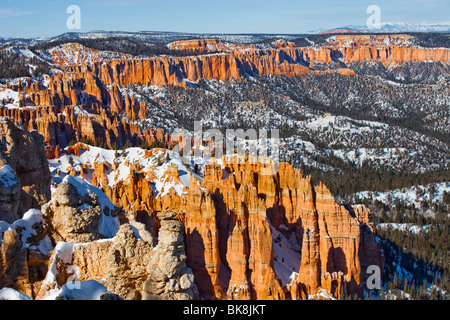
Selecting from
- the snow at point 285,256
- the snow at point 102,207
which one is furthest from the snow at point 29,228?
the snow at point 285,256

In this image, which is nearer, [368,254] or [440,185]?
[368,254]

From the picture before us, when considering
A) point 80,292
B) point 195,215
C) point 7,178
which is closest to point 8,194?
point 7,178

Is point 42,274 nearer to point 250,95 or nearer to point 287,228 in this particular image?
point 287,228

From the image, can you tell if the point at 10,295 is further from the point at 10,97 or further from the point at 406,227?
the point at 10,97

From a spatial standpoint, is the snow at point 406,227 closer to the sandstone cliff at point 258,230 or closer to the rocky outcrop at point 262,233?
the sandstone cliff at point 258,230

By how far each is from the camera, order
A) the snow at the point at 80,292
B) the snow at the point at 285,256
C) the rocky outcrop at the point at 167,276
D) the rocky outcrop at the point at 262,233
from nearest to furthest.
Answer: the snow at the point at 80,292
the rocky outcrop at the point at 167,276
the rocky outcrop at the point at 262,233
the snow at the point at 285,256

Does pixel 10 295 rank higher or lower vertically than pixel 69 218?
lower

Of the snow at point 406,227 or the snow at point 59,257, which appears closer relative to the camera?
the snow at point 59,257
